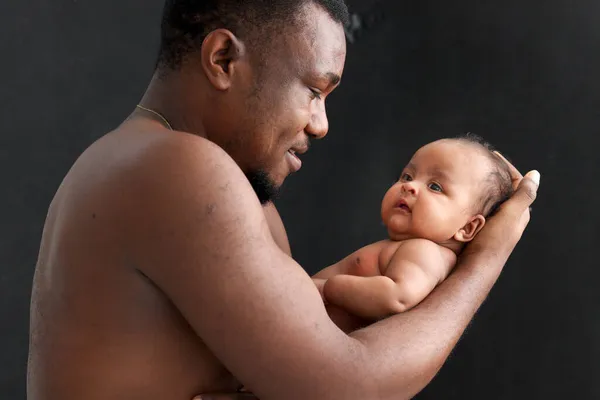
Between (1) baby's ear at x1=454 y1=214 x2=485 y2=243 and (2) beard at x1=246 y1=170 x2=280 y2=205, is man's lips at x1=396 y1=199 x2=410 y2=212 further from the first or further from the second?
(2) beard at x1=246 y1=170 x2=280 y2=205

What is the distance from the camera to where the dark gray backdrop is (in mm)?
2387

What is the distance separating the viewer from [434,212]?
1.50 metres

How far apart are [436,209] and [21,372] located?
1.60 m

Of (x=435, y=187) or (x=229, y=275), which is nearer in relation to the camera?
(x=229, y=275)

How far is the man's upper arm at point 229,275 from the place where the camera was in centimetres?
109

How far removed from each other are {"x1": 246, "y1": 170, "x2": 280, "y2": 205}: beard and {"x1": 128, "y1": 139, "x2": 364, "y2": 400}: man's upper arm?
21cm

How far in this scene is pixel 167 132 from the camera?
45.4 inches

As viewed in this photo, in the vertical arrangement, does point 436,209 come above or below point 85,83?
below

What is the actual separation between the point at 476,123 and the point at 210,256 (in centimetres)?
166

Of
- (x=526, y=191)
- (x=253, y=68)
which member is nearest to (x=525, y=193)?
(x=526, y=191)

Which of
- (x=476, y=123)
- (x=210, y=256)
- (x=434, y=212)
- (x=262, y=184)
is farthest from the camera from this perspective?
(x=476, y=123)

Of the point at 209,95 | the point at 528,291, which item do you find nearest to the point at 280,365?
the point at 209,95

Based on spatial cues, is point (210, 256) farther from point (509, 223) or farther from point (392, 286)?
point (509, 223)

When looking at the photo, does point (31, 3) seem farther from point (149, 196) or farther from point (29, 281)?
point (149, 196)
